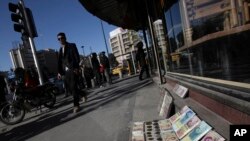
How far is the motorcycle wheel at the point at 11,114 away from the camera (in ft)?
26.3

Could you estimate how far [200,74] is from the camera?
3943 mm

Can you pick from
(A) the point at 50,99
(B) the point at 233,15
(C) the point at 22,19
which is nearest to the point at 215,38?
(B) the point at 233,15

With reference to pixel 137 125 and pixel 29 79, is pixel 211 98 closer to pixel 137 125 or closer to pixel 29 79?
pixel 137 125

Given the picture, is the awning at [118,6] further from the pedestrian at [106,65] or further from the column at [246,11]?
the column at [246,11]

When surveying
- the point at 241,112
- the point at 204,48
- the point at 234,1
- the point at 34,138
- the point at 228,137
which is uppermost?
the point at 234,1

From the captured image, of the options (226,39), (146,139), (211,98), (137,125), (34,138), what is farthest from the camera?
(34,138)

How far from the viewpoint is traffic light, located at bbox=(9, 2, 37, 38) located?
10562 millimetres

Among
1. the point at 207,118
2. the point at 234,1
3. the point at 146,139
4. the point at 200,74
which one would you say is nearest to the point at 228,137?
the point at 207,118

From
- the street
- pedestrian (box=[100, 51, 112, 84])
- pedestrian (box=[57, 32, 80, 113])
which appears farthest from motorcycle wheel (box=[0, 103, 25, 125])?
pedestrian (box=[100, 51, 112, 84])

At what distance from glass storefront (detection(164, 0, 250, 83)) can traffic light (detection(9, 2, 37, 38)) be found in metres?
7.33

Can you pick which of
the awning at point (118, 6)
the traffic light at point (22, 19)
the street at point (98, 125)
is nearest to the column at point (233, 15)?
the street at point (98, 125)

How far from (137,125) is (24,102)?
18.2 ft

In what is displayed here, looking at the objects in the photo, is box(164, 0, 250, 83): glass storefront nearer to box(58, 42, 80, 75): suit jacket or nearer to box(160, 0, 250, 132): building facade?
box(160, 0, 250, 132): building facade

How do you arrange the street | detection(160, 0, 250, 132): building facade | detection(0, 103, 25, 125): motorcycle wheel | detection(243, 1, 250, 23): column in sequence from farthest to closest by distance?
detection(0, 103, 25, 125): motorcycle wheel < the street < detection(160, 0, 250, 132): building facade < detection(243, 1, 250, 23): column
